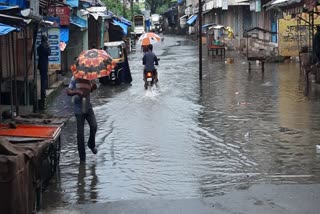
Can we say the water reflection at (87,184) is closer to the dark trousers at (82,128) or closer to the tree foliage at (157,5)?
the dark trousers at (82,128)

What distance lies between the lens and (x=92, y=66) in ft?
31.2

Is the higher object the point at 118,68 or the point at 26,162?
the point at 118,68

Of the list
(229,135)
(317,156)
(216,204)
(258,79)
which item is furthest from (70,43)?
(216,204)

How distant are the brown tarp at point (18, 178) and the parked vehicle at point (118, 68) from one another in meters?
15.8

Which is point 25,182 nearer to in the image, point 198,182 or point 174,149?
point 198,182

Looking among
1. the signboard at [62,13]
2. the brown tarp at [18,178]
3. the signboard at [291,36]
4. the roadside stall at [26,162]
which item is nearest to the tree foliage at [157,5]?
the signboard at [291,36]

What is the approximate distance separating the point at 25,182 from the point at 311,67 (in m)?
15.5

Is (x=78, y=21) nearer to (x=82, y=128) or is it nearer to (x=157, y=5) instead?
(x=82, y=128)

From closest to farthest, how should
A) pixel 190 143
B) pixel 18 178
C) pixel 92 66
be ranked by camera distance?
pixel 18 178, pixel 92 66, pixel 190 143

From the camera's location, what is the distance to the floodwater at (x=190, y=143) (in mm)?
8461

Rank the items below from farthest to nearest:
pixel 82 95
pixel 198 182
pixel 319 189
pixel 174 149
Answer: pixel 174 149 < pixel 82 95 < pixel 198 182 < pixel 319 189

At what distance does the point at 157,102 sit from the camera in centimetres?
1750

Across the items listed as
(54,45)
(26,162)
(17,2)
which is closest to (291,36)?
(54,45)

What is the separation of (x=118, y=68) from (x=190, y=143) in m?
11.8
